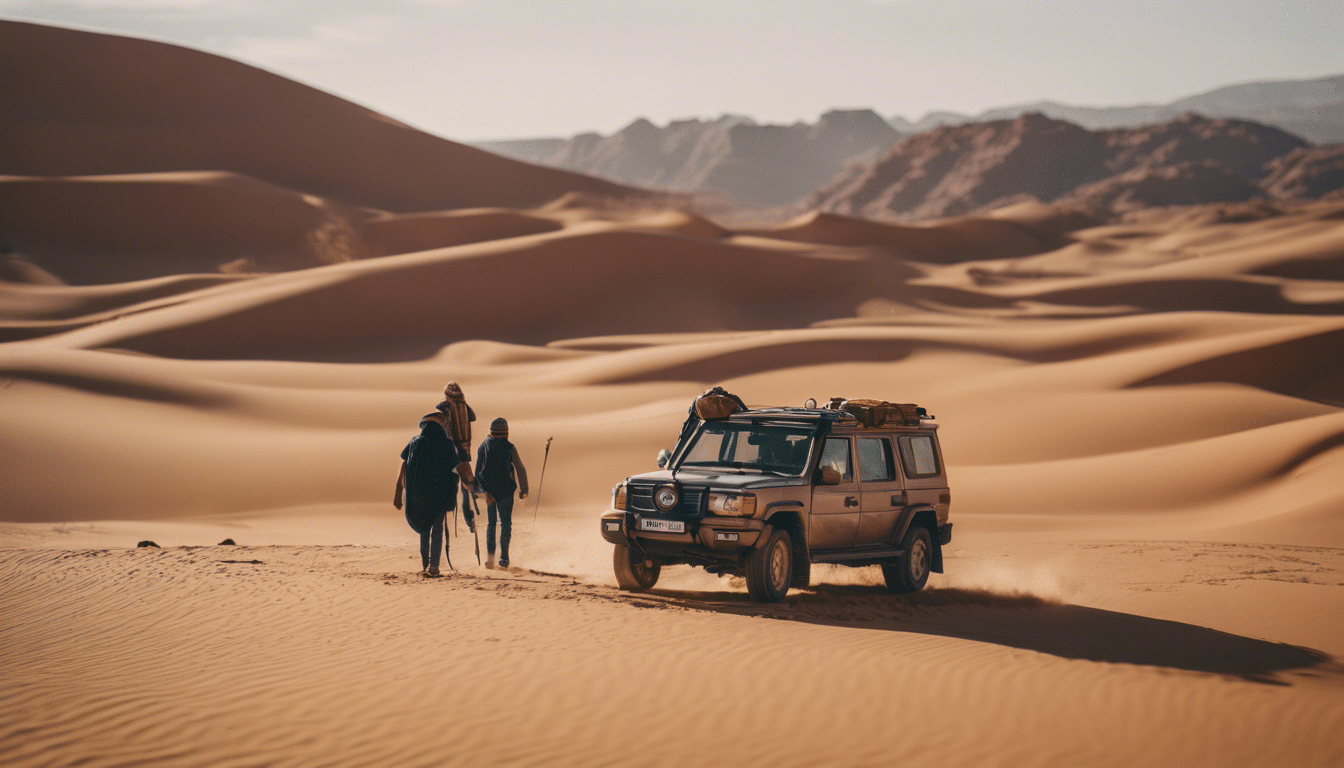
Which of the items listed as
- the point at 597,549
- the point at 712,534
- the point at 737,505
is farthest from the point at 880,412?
the point at 597,549

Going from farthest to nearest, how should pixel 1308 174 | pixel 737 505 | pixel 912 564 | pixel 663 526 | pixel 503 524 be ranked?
pixel 1308 174, pixel 503 524, pixel 912 564, pixel 663 526, pixel 737 505

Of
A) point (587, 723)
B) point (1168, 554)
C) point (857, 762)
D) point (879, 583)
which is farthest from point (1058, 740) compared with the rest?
point (1168, 554)

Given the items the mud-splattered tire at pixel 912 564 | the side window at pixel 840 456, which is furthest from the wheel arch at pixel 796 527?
the mud-splattered tire at pixel 912 564

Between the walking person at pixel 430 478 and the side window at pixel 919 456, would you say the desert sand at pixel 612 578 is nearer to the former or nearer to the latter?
the walking person at pixel 430 478

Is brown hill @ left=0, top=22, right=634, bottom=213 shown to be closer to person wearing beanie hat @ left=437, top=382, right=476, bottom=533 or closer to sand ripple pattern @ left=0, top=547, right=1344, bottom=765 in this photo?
person wearing beanie hat @ left=437, top=382, right=476, bottom=533

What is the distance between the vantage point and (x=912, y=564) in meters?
11.5

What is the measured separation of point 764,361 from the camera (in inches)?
1407

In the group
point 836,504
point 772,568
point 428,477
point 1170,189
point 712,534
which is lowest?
point 772,568

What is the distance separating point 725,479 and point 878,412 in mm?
1969

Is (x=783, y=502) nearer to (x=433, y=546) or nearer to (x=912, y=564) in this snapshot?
(x=912, y=564)

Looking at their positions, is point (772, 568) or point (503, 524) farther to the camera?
point (503, 524)

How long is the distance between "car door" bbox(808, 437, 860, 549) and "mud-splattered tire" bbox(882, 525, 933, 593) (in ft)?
2.96

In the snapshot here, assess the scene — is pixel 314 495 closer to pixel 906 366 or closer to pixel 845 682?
pixel 845 682

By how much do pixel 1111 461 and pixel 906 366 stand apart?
41.6ft
